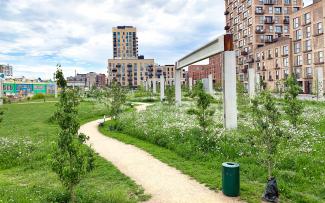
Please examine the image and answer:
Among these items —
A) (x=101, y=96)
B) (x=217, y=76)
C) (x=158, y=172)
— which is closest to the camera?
(x=158, y=172)

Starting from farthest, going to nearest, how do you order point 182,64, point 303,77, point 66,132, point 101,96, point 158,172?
point 303,77 → point 101,96 → point 182,64 → point 158,172 → point 66,132

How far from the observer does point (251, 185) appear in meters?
9.40

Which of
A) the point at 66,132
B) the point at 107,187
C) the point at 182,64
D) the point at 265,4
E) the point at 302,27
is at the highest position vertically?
the point at 265,4

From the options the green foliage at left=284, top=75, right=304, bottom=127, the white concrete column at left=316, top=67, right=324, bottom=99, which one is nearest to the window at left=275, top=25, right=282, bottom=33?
the white concrete column at left=316, top=67, right=324, bottom=99

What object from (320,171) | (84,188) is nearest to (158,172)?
(84,188)

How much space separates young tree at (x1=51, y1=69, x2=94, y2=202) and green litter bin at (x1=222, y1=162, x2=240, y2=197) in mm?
3720

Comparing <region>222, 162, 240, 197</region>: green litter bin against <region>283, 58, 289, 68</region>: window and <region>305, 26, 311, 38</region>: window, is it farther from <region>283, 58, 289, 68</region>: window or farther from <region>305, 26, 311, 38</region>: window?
<region>283, 58, 289, 68</region>: window

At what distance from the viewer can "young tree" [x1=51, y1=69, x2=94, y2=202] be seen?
25.3ft

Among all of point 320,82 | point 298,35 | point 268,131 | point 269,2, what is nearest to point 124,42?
point 269,2

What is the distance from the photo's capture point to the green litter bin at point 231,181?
8641 mm

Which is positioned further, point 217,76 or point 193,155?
point 217,76

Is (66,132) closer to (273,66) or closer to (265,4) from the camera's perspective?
(273,66)

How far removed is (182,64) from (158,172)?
18971mm

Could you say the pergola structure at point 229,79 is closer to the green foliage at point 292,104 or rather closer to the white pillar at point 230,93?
the white pillar at point 230,93
